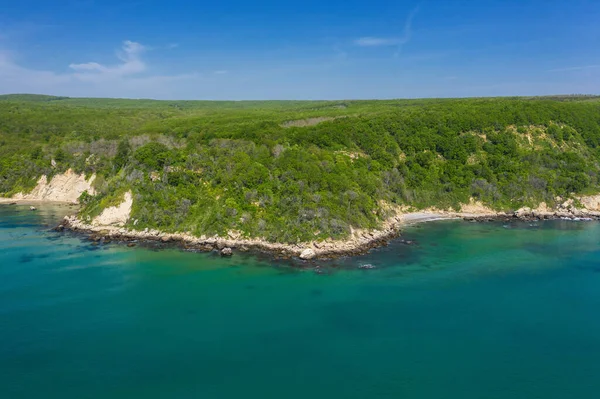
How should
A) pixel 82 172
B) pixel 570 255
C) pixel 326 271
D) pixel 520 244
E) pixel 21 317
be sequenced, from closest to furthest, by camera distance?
pixel 21 317, pixel 326 271, pixel 570 255, pixel 520 244, pixel 82 172

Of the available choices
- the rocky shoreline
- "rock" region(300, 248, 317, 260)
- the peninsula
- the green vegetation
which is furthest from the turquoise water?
the green vegetation

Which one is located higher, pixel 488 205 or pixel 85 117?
pixel 85 117

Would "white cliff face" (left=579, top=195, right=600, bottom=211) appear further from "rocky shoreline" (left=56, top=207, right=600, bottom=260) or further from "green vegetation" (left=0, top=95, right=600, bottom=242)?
"rocky shoreline" (left=56, top=207, right=600, bottom=260)

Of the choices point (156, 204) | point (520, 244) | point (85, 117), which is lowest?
point (520, 244)

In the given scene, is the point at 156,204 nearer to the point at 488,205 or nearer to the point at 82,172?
the point at 82,172

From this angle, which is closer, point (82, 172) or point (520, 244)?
point (520, 244)

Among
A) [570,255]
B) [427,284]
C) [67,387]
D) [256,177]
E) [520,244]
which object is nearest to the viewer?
[67,387]

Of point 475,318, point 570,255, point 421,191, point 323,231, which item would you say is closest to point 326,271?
point 323,231
